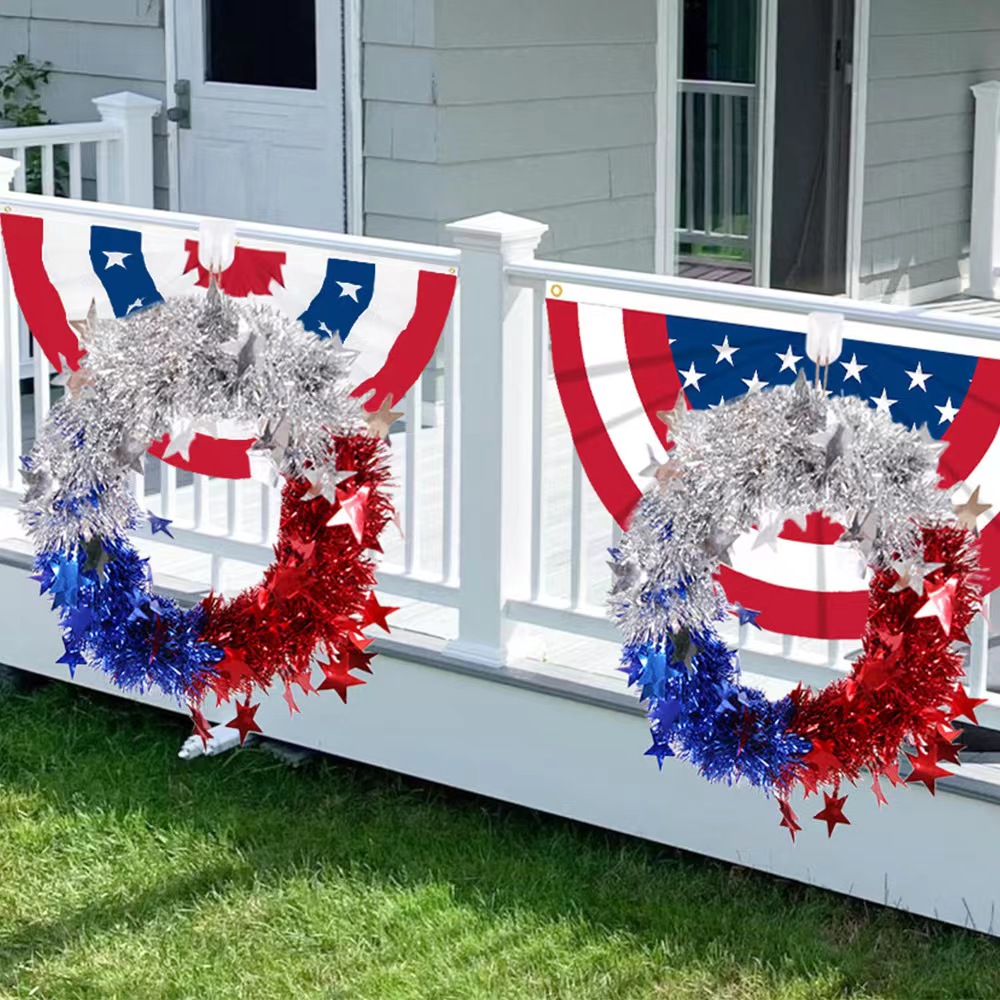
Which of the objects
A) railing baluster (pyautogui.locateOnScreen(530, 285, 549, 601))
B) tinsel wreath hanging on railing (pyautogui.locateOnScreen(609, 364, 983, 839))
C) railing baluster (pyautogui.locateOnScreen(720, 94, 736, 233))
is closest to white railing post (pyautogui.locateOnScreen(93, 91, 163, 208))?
railing baluster (pyautogui.locateOnScreen(720, 94, 736, 233))

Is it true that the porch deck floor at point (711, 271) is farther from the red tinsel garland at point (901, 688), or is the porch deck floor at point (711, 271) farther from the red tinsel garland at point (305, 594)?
the red tinsel garland at point (901, 688)

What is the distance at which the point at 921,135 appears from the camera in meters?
9.39

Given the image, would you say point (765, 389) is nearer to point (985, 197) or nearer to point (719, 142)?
point (719, 142)

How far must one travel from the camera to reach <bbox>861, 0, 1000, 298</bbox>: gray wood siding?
9086 millimetres

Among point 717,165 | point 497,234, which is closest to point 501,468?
point 497,234

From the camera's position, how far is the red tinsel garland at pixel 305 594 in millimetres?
3754

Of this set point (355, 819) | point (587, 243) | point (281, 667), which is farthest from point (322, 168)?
point (281, 667)

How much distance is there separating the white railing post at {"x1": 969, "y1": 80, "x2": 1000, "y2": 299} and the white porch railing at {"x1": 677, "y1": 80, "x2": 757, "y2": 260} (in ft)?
5.68

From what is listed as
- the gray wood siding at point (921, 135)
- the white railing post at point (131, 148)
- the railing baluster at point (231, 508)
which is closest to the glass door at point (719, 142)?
the gray wood siding at point (921, 135)

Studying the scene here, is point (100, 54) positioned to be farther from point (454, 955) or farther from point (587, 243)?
point (454, 955)

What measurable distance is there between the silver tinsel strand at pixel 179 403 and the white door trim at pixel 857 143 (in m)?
5.59

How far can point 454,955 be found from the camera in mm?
3936

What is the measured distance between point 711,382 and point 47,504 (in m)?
1.33

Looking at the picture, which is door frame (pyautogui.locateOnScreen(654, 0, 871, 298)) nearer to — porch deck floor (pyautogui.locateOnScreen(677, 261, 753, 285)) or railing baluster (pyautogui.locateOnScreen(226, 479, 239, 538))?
porch deck floor (pyautogui.locateOnScreen(677, 261, 753, 285))
